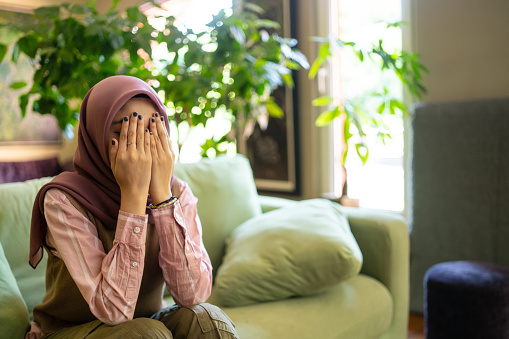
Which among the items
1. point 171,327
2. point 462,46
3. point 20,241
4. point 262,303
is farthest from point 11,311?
point 462,46

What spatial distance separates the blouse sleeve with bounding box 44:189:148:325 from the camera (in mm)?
976

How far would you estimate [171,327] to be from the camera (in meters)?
1.07

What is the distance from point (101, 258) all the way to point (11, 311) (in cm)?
30

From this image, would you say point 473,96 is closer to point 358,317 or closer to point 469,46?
point 469,46

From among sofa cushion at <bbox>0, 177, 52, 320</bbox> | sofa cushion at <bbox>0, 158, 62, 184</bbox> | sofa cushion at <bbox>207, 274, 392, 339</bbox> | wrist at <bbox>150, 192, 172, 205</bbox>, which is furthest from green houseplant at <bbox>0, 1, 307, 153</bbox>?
sofa cushion at <bbox>0, 158, 62, 184</bbox>

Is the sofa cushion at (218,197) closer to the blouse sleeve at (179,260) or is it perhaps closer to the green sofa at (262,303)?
the green sofa at (262,303)

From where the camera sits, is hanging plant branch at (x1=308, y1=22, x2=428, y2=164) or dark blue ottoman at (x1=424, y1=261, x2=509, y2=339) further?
hanging plant branch at (x1=308, y1=22, x2=428, y2=164)

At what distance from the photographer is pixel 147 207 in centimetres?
114

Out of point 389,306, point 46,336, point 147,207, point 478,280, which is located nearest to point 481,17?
point 478,280

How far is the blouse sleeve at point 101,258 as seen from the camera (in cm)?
98

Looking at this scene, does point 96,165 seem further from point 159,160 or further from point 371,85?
point 371,85

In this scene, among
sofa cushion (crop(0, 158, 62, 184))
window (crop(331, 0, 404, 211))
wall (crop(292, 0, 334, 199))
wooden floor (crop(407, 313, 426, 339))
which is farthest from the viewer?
sofa cushion (crop(0, 158, 62, 184))

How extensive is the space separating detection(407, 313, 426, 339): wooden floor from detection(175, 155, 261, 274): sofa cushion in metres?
0.97

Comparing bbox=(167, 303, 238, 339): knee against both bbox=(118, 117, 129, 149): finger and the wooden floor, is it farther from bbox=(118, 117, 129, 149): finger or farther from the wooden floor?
the wooden floor
